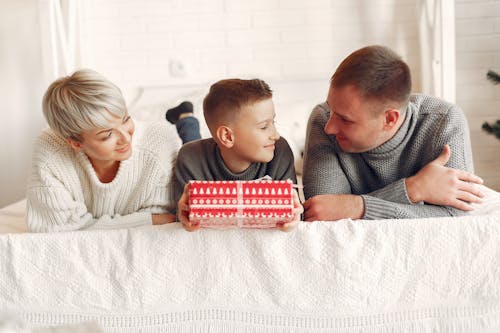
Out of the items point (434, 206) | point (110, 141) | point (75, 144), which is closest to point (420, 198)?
point (434, 206)

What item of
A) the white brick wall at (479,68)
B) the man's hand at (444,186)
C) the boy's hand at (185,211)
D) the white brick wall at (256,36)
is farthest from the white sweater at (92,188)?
the white brick wall at (479,68)

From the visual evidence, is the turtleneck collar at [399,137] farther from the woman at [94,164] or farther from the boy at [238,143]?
the woman at [94,164]

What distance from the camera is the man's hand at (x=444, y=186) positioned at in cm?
146

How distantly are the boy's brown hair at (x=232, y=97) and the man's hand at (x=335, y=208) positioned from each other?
0.33 meters

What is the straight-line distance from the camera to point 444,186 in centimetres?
147

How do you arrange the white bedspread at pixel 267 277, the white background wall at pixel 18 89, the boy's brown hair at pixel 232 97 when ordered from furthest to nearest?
the white background wall at pixel 18 89
the boy's brown hair at pixel 232 97
the white bedspread at pixel 267 277

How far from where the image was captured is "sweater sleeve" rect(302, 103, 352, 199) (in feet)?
5.34

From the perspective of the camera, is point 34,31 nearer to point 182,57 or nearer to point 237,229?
point 182,57

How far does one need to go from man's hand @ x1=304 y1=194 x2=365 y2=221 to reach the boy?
0.66ft

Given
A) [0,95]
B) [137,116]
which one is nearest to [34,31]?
[0,95]

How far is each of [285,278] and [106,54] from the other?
2.23m

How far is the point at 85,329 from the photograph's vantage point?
1.00m

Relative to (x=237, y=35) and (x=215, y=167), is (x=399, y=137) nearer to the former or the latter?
(x=215, y=167)

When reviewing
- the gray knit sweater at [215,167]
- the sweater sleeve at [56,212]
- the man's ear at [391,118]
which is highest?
the man's ear at [391,118]
